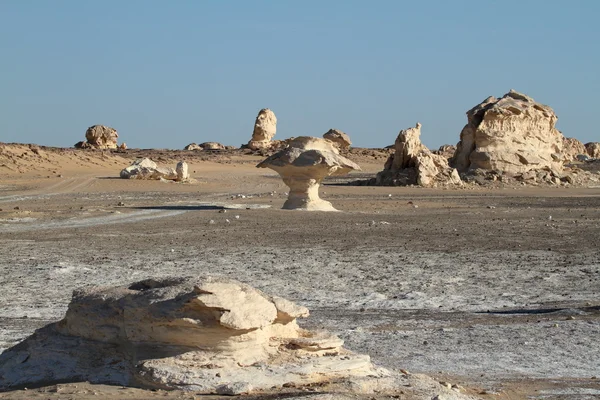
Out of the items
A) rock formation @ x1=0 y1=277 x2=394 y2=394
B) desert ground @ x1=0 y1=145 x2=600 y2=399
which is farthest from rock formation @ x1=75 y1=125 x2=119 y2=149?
rock formation @ x1=0 y1=277 x2=394 y2=394

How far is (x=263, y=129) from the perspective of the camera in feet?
219

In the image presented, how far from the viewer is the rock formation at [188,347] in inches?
245

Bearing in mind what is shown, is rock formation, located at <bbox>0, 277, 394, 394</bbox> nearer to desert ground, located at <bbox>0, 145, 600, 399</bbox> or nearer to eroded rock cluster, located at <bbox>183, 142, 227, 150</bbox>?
desert ground, located at <bbox>0, 145, 600, 399</bbox>

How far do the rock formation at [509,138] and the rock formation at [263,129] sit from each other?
2804 centimetres

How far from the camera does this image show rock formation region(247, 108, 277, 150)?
6645cm

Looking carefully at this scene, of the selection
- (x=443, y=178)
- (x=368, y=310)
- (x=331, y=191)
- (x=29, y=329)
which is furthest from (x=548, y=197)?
(x=29, y=329)

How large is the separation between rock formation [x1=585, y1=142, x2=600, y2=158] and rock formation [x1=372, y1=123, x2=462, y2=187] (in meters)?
50.0

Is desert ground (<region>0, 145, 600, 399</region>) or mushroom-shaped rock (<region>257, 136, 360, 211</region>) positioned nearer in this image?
desert ground (<region>0, 145, 600, 399</region>)

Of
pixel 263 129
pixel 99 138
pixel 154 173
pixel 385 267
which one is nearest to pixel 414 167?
pixel 154 173

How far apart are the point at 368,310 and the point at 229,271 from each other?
134 inches

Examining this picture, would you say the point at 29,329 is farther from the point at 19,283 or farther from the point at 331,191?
the point at 331,191

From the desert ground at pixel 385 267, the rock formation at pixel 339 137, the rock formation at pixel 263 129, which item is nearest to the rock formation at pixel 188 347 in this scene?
the desert ground at pixel 385 267


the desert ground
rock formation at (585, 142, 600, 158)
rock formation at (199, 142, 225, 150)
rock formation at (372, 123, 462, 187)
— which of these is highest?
rock formation at (585, 142, 600, 158)

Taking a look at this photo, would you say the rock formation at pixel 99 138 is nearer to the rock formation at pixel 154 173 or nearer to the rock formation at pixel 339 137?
the rock formation at pixel 339 137
